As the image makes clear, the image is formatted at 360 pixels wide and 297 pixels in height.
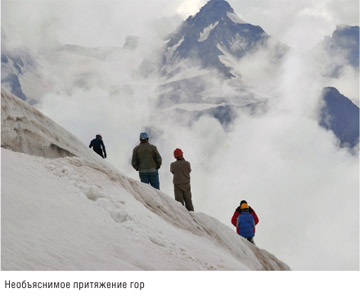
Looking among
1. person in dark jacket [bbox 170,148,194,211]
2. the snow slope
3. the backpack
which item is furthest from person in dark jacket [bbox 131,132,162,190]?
the backpack

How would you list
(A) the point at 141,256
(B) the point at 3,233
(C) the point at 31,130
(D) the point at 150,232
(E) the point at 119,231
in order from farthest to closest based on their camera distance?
(C) the point at 31,130 < (D) the point at 150,232 < (E) the point at 119,231 < (A) the point at 141,256 < (B) the point at 3,233

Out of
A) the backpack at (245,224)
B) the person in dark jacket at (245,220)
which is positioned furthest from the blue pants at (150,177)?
the backpack at (245,224)

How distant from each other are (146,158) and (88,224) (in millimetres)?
7745

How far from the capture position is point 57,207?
346 inches

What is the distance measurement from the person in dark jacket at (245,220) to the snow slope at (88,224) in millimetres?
1387

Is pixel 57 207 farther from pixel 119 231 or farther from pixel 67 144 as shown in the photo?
pixel 67 144

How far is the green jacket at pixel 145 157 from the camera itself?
53.3 feet

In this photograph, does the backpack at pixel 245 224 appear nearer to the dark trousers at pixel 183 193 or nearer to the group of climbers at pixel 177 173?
the group of climbers at pixel 177 173

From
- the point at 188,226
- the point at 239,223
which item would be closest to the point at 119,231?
the point at 188,226

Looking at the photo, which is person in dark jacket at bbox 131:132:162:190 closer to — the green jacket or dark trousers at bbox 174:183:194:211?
the green jacket

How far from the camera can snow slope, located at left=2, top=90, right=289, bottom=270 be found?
719 centimetres

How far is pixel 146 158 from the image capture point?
1630 cm
